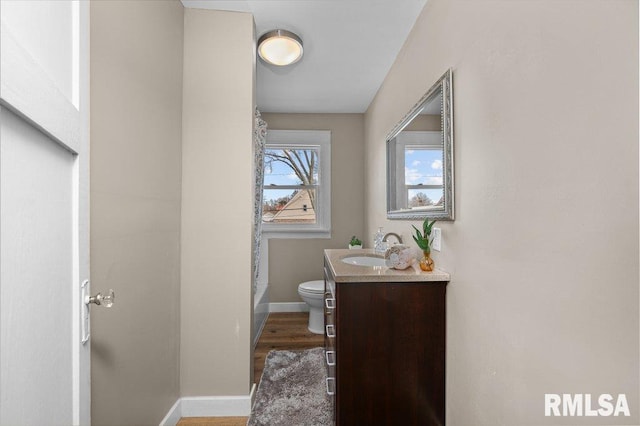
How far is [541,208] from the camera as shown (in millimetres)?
834

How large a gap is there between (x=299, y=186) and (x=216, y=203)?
1821 mm

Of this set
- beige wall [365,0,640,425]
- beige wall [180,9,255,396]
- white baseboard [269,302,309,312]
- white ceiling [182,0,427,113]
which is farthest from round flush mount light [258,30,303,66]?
white baseboard [269,302,309,312]

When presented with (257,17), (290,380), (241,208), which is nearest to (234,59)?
(257,17)

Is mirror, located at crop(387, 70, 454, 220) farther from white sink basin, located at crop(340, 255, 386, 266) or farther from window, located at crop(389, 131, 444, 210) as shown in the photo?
white sink basin, located at crop(340, 255, 386, 266)

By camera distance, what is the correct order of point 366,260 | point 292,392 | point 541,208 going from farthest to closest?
1. point 366,260
2. point 292,392
3. point 541,208

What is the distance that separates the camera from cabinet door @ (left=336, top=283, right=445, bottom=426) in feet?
4.44

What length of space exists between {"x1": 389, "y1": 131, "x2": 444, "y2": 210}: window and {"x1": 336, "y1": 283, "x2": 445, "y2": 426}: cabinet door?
0.54 meters

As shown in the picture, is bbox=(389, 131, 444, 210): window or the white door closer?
the white door

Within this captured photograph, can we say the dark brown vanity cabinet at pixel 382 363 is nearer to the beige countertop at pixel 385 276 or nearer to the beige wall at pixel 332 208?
the beige countertop at pixel 385 276

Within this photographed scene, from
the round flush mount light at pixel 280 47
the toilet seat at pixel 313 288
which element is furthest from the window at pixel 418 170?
the toilet seat at pixel 313 288

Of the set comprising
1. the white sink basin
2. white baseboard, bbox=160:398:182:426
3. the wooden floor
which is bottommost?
the wooden floor


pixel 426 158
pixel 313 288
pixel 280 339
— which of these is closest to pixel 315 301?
pixel 313 288

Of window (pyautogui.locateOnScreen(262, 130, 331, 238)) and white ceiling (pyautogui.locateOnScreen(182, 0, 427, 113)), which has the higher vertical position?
white ceiling (pyautogui.locateOnScreen(182, 0, 427, 113))

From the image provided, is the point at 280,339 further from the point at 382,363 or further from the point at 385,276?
the point at 385,276
